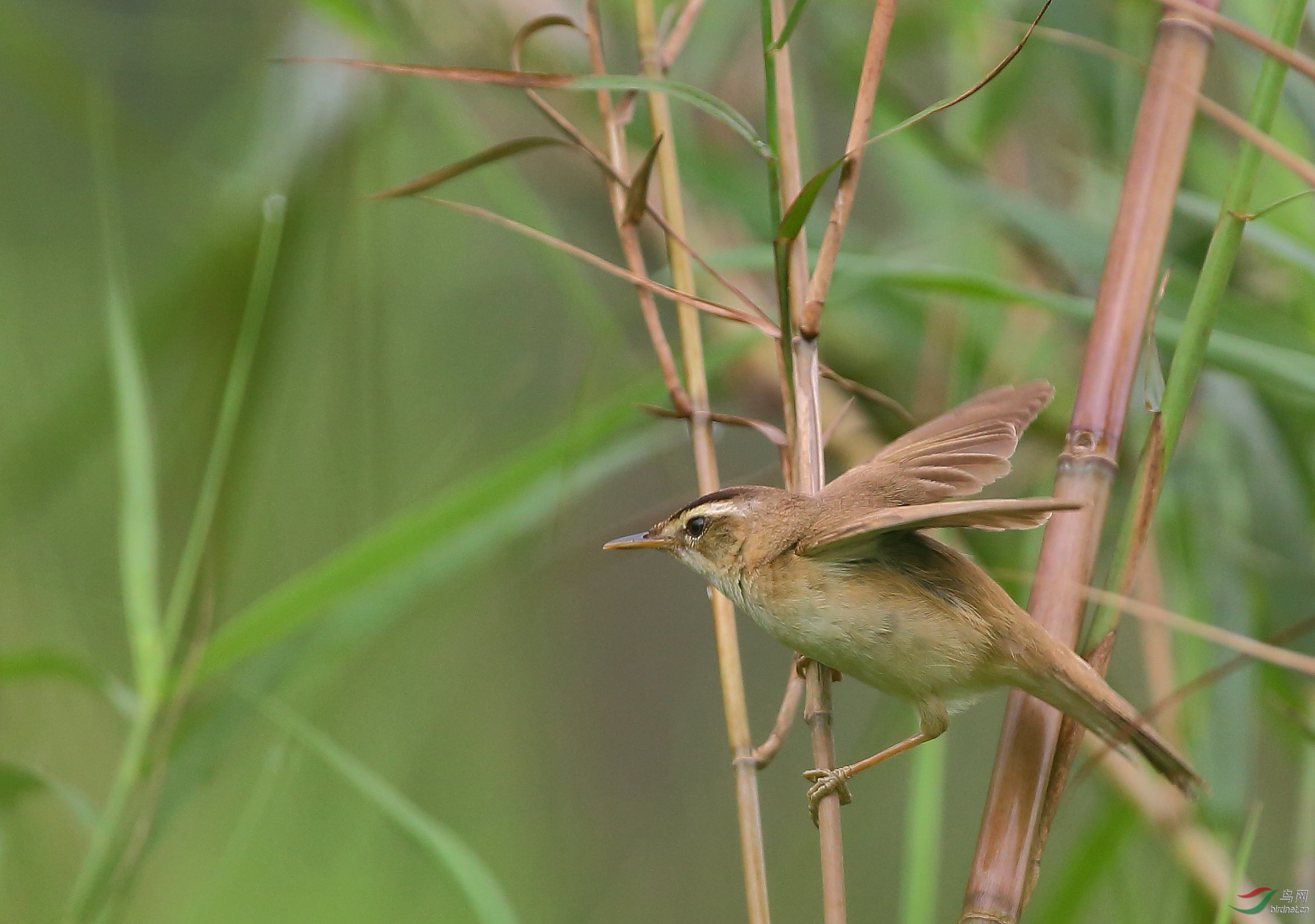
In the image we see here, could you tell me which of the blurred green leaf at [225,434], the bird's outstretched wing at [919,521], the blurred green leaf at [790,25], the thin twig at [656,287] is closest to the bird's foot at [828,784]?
the bird's outstretched wing at [919,521]

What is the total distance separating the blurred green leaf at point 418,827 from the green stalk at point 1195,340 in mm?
744

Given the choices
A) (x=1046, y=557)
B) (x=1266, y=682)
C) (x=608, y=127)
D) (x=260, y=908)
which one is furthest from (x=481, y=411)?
(x=1266, y=682)

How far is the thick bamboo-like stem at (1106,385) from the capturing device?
1011 mm

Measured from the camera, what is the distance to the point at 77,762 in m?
1.62

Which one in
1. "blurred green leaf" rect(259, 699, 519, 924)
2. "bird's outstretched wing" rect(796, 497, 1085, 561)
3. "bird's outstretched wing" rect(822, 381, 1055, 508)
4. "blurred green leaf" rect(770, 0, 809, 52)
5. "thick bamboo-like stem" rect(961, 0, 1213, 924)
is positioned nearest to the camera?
"bird's outstretched wing" rect(796, 497, 1085, 561)

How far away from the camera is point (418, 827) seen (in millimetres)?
1188

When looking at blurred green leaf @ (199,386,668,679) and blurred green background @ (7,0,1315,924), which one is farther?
blurred green background @ (7,0,1315,924)

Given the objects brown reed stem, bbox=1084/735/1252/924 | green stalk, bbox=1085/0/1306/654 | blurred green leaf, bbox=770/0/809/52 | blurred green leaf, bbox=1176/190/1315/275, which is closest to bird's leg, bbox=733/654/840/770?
green stalk, bbox=1085/0/1306/654

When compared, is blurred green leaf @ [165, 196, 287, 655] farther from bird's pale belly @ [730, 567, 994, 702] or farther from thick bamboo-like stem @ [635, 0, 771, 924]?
bird's pale belly @ [730, 567, 994, 702]

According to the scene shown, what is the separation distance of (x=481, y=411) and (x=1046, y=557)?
4.01 ft

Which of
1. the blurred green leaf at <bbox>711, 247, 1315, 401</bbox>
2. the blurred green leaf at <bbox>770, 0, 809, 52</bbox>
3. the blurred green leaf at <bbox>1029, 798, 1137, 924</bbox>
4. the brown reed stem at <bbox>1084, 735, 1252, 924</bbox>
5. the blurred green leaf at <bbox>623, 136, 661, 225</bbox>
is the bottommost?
the blurred green leaf at <bbox>1029, 798, 1137, 924</bbox>

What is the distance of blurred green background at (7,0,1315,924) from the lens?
1.42 metres

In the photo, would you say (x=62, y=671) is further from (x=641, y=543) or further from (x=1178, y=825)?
(x=1178, y=825)

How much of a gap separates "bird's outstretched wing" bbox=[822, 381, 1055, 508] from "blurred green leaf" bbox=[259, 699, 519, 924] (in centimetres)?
62
